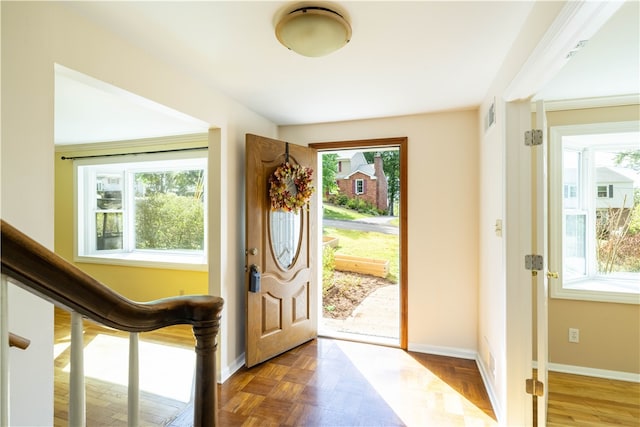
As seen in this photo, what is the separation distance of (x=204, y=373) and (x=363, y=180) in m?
4.72

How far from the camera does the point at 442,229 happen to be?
2.88 m

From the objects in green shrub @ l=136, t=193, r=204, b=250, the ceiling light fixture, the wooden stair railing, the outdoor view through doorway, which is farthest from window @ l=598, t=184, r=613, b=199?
green shrub @ l=136, t=193, r=204, b=250

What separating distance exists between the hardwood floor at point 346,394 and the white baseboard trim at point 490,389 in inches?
1.5

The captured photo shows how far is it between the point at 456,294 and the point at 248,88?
256 centimetres

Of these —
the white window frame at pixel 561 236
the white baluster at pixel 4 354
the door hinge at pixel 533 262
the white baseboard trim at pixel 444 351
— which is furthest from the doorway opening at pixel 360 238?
the white baluster at pixel 4 354

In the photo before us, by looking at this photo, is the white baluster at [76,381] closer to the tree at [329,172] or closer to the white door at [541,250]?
the white door at [541,250]

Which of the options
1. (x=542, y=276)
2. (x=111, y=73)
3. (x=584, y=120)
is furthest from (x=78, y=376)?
(x=584, y=120)

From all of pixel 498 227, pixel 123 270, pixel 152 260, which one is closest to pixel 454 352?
pixel 498 227

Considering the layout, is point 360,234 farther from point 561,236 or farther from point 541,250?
point 541,250

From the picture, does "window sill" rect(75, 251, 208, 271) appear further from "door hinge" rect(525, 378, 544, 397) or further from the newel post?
"door hinge" rect(525, 378, 544, 397)

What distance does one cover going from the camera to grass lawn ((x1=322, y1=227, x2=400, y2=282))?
5184mm

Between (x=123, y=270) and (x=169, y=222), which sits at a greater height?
(x=169, y=222)

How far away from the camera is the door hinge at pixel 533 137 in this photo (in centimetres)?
170

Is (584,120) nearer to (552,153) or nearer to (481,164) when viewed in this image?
(552,153)
